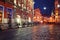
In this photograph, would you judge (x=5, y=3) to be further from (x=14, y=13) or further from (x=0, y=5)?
(x=14, y=13)

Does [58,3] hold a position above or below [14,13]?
above

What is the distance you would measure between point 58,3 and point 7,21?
10394cm

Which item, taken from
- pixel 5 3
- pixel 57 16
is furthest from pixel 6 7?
pixel 57 16

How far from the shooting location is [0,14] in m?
35.3

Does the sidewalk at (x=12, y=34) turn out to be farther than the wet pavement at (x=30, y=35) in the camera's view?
Yes

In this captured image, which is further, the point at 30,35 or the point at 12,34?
the point at 12,34

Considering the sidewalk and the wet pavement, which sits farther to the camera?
the sidewalk

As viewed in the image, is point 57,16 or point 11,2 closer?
point 11,2

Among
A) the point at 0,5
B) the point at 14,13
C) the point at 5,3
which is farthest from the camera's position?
the point at 14,13

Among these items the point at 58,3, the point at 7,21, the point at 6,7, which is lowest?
the point at 7,21

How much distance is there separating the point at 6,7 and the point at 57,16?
332 ft

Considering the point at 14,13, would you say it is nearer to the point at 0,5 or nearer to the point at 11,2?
the point at 11,2

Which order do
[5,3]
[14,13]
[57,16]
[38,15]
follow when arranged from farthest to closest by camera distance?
[38,15] → [57,16] → [14,13] → [5,3]

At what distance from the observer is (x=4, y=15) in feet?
120
